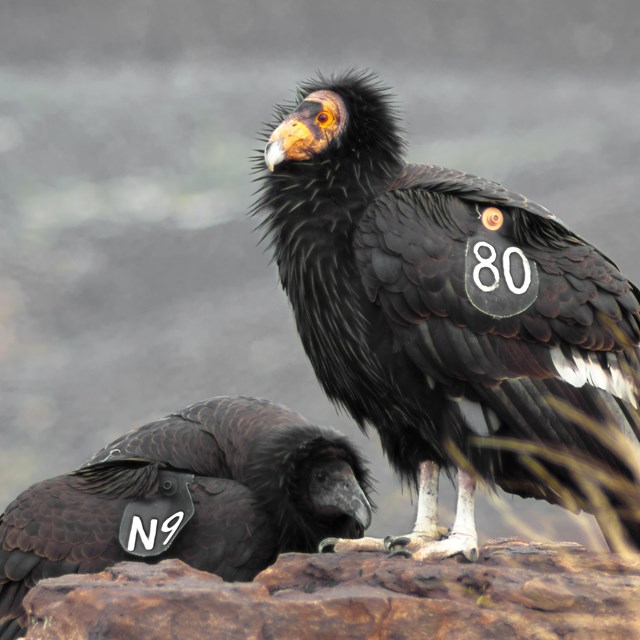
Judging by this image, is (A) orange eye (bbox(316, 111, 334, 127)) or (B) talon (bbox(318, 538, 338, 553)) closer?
(B) talon (bbox(318, 538, 338, 553))

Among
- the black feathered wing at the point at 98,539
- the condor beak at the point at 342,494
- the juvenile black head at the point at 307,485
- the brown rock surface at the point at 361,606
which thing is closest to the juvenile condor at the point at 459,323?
the brown rock surface at the point at 361,606

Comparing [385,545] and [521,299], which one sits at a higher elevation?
[521,299]

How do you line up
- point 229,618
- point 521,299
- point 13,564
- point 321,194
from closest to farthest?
point 229,618
point 521,299
point 321,194
point 13,564

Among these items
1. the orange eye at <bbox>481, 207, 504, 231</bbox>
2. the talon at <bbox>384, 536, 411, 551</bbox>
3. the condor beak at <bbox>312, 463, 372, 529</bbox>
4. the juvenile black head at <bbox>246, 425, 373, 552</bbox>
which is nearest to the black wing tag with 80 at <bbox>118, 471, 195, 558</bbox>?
the juvenile black head at <bbox>246, 425, 373, 552</bbox>

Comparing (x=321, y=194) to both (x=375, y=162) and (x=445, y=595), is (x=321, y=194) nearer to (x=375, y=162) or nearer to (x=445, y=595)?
(x=375, y=162)

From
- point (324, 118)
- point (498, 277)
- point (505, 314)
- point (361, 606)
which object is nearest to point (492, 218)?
point (498, 277)

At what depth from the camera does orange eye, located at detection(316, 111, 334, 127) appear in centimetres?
646

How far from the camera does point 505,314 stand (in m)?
5.93

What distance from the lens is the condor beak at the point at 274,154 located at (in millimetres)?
6266

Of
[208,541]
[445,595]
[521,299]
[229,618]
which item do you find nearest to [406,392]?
[521,299]

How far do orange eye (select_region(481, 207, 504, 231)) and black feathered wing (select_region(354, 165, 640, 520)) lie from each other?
3 centimetres

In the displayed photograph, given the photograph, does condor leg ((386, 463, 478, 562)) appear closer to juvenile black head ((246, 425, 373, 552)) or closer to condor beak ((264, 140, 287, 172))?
juvenile black head ((246, 425, 373, 552))

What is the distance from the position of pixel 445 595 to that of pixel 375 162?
8.04 ft

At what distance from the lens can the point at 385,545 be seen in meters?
6.09
